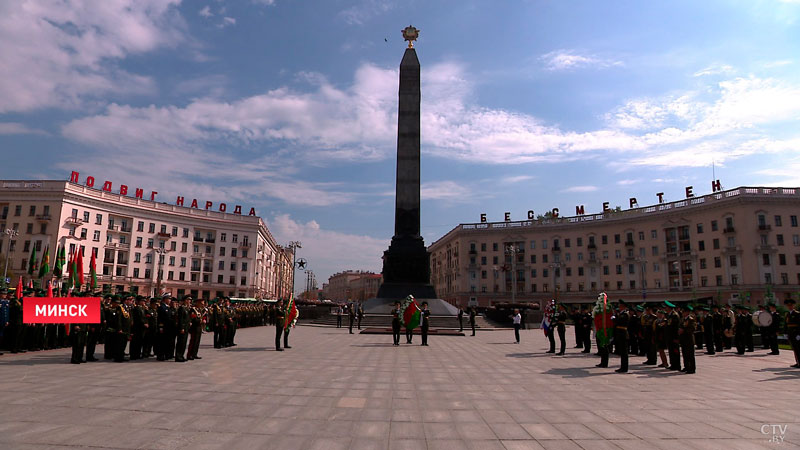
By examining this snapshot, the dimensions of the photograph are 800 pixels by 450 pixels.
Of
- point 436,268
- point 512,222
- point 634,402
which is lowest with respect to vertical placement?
point 634,402

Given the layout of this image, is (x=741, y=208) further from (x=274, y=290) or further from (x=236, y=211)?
(x=274, y=290)

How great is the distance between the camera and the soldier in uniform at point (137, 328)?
11422 millimetres

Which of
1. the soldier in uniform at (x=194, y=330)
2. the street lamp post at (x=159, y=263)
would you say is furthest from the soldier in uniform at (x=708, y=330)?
the street lamp post at (x=159, y=263)

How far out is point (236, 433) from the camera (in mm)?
5098

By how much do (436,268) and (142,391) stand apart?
87.3 m

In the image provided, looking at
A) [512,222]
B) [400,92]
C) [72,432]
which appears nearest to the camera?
[72,432]

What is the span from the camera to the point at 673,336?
36.0ft

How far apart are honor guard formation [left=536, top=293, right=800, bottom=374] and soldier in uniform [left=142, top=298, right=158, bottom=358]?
11.6 meters

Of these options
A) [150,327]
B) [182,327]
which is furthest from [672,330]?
[150,327]

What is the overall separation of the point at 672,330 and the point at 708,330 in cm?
649

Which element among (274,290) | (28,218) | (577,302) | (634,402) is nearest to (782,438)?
(634,402)

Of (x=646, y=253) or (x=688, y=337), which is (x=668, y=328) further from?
(x=646, y=253)
